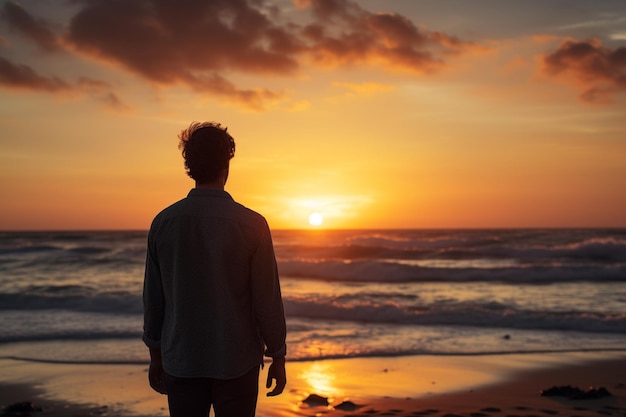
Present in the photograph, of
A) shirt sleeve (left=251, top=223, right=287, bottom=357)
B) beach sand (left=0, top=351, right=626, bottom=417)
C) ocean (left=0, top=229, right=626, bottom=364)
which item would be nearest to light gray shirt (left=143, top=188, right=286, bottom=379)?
shirt sleeve (left=251, top=223, right=287, bottom=357)

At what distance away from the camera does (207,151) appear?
2422mm

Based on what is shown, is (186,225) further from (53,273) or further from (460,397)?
(53,273)

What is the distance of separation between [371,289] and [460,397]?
12.9 metres

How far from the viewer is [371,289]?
19.7 metres

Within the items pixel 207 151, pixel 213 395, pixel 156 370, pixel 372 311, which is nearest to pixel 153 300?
pixel 156 370

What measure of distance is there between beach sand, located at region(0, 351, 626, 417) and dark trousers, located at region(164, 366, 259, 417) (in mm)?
3832

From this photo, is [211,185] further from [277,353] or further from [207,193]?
[277,353]

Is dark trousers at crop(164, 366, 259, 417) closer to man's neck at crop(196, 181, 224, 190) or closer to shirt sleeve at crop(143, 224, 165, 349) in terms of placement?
shirt sleeve at crop(143, 224, 165, 349)

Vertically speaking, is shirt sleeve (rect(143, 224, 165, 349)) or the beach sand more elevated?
shirt sleeve (rect(143, 224, 165, 349))

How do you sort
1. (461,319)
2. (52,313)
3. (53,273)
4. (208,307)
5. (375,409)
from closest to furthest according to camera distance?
(208,307)
(375,409)
(461,319)
(52,313)
(53,273)

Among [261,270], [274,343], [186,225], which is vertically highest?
[186,225]

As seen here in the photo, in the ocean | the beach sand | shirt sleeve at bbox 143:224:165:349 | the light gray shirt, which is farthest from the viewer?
the ocean

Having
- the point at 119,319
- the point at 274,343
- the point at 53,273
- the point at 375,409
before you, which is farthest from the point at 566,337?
the point at 53,273

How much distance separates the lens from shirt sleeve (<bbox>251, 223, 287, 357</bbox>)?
2387mm
